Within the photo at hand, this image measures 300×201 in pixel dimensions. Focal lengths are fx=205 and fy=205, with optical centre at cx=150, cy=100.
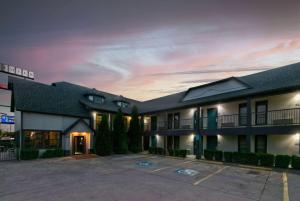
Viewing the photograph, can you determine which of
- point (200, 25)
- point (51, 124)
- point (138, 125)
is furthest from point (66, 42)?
point (138, 125)

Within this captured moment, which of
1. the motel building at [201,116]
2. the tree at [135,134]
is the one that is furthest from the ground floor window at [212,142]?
the tree at [135,134]

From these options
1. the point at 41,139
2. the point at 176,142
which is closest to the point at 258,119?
the point at 176,142

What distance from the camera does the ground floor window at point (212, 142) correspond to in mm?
21078

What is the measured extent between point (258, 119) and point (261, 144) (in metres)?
2.14

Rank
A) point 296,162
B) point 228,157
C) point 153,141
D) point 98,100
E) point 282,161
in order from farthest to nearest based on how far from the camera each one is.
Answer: point 153,141
point 98,100
point 228,157
point 282,161
point 296,162

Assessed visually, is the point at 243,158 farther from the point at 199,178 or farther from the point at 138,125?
the point at 138,125

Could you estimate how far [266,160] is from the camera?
14750 mm

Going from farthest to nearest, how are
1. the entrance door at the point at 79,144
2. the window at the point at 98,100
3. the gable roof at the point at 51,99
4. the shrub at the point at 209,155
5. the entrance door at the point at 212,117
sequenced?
the window at the point at 98,100, the entrance door at the point at 79,144, the entrance door at the point at 212,117, the gable roof at the point at 51,99, the shrub at the point at 209,155

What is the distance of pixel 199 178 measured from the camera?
1127 cm

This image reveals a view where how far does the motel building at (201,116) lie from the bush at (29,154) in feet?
2.81

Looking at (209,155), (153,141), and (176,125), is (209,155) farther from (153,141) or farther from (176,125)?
(153,141)

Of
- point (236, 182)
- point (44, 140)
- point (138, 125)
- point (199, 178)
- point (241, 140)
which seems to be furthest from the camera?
point (138, 125)

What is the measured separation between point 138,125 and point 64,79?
1494cm

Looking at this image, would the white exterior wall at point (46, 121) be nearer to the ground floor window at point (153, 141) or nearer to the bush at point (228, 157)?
the ground floor window at point (153, 141)
